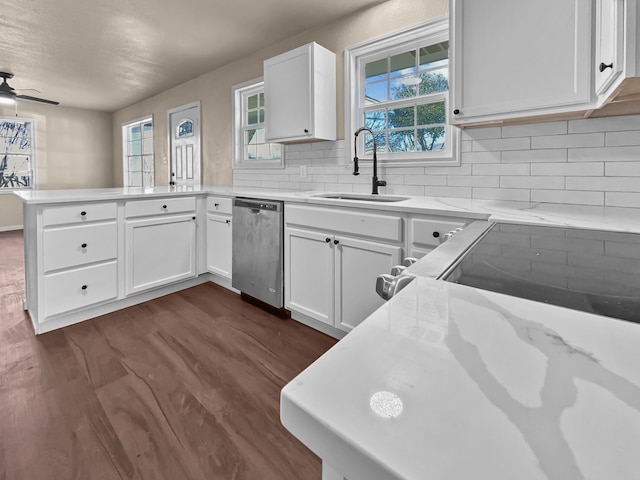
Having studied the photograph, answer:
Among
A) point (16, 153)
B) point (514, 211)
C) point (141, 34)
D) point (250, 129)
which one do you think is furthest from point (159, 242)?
point (16, 153)

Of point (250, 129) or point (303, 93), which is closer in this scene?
point (303, 93)

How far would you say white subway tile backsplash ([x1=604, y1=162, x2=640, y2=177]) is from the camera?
178 cm

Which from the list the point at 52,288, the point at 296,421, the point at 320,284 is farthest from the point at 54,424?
the point at 296,421

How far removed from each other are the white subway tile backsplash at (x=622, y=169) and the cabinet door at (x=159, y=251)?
312cm

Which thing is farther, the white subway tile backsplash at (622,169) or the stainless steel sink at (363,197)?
the stainless steel sink at (363,197)

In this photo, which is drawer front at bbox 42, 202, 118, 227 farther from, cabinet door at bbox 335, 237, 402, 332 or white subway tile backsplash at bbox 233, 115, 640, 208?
white subway tile backsplash at bbox 233, 115, 640, 208

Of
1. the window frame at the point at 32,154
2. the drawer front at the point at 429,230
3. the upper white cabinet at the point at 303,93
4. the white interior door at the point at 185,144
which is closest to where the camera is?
the drawer front at the point at 429,230

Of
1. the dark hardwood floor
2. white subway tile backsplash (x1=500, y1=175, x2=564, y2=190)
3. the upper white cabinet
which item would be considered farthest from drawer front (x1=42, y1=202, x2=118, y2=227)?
white subway tile backsplash (x1=500, y1=175, x2=564, y2=190)

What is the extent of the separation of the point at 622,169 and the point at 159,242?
3244mm

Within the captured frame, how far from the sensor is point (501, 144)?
218 cm

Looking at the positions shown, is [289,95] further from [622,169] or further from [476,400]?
[476,400]

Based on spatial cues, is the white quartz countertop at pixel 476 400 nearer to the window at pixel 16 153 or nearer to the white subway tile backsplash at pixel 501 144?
the white subway tile backsplash at pixel 501 144

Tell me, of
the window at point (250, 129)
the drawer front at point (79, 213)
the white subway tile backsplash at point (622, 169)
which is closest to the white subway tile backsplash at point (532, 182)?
the white subway tile backsplash at point (622, 169)

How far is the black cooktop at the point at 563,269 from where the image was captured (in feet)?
1.73
